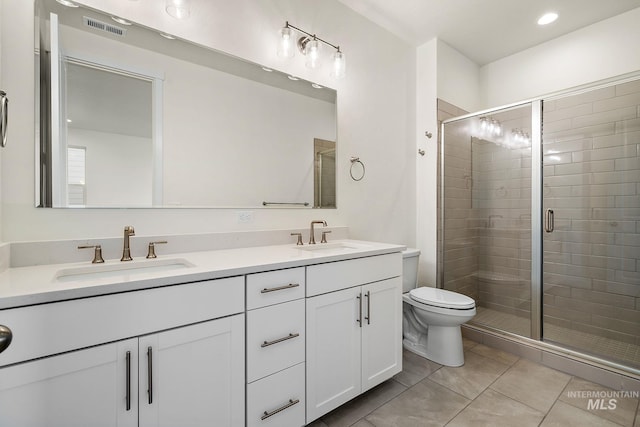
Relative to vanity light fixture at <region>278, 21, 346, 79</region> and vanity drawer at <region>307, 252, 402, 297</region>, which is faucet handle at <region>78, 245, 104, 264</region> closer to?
vanity drawer at <region>307, 252, 402, 297</region>

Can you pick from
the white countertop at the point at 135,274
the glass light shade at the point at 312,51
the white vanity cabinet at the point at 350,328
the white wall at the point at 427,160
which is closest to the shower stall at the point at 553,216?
the white wall at the point at 427,160

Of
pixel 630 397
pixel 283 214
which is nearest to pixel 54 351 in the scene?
pixel 283 214

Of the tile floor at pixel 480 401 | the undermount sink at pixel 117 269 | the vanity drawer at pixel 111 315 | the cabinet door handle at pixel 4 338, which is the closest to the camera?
the cabinet door handle at pixel 4 338

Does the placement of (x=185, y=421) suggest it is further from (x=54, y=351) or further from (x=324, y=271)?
(x=324, y=271)

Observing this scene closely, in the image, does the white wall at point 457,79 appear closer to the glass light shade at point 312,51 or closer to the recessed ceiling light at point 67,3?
the glass light shade at point 312,51

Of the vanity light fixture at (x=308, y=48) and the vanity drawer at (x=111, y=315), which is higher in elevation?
the vanity light fixture at (x=308, y=48)

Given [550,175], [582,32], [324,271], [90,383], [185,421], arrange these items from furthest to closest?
[582,32], [550,175], [324,271], [185,421], [90,383]

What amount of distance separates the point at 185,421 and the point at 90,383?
343 mm

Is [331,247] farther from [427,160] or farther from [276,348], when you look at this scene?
[427,160]

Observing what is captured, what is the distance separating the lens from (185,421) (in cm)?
102

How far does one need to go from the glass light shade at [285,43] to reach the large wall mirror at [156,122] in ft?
0.43

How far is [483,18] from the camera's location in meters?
2.39

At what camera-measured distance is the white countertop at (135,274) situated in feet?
2.66

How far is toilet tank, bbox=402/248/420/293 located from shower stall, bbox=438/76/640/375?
0.44 m
